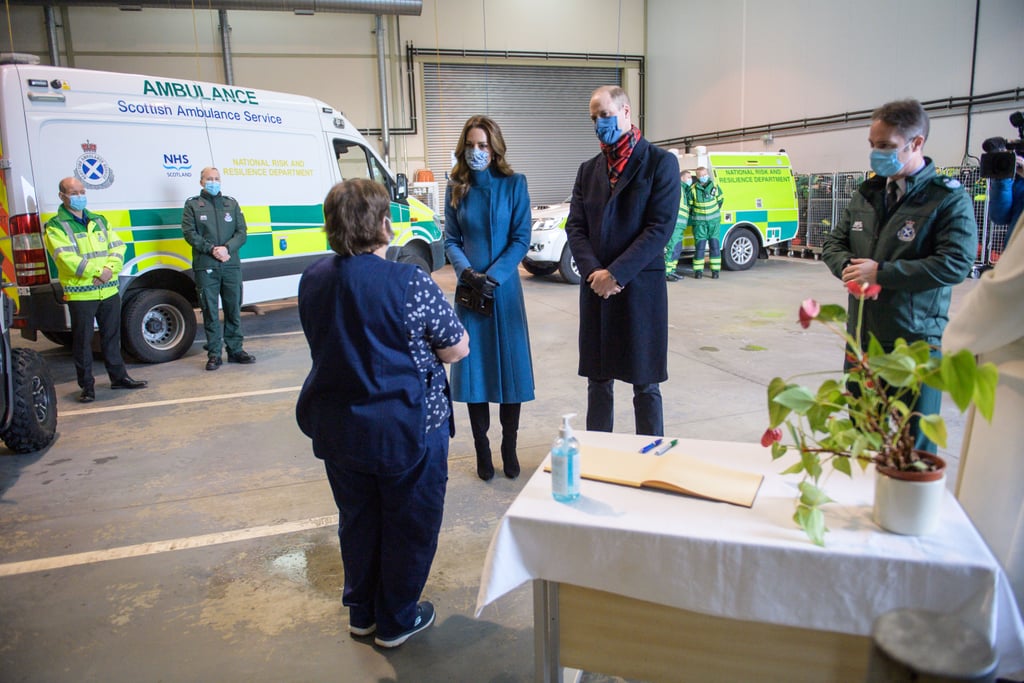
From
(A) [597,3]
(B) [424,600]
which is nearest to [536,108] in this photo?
(A) [597,3]

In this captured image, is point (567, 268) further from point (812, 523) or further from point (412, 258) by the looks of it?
point (812, 523)

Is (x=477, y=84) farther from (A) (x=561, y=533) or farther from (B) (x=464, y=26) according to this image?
(A) (x=561, y=533)

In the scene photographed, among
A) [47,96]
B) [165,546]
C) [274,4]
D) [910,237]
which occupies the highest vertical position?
[274,4]

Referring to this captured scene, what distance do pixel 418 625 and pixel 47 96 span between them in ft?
16.9

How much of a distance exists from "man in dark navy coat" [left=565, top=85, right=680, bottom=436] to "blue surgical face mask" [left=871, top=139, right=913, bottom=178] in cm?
72

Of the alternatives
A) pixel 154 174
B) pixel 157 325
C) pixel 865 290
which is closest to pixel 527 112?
pixel 154 174

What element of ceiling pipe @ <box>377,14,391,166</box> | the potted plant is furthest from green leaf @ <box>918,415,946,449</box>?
ceiling pipe @ <box>377,14,391,166</box>

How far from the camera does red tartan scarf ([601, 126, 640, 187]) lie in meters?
2.90

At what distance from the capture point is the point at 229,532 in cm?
309

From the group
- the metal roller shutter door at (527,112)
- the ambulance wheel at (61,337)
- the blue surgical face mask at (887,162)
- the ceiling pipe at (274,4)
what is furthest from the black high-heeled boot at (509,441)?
the metal roller shutter door at (527,112)

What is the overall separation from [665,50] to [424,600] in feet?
53.3

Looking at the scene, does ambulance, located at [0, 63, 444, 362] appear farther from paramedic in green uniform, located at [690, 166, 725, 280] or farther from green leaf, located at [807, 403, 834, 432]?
green leaf, located at [807, 403, 834, 432]

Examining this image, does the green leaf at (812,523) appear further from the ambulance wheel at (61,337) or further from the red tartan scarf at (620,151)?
the ambulance wheel at (61,337)

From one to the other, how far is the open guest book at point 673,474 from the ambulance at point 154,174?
492 centimetres
